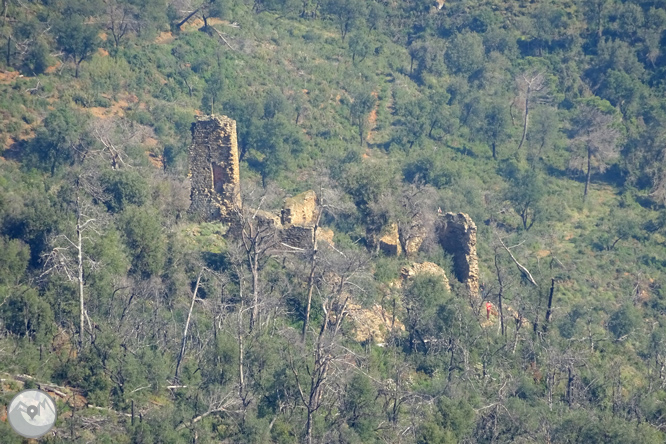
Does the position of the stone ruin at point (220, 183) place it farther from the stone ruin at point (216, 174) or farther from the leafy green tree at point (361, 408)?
the leafy green tree at point (361, 408)

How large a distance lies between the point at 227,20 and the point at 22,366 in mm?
38718

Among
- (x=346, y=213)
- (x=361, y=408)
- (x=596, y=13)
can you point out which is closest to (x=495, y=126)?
(x=596, y=13)

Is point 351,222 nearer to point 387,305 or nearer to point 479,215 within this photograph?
point 387,305

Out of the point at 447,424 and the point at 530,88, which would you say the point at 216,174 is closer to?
the point at 447,424

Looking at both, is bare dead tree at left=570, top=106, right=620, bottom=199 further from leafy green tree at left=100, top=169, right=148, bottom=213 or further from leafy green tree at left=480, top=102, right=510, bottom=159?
leafy green tree at left=100, top=169, right=148, bottom=213

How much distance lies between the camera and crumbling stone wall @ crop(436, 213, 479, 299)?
135 feet

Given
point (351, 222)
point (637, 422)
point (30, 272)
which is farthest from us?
point (351, 222)

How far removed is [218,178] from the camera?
1564 inches

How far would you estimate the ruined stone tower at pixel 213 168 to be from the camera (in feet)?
129

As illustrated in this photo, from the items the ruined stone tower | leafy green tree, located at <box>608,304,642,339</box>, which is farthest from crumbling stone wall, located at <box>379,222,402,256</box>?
leafy green tree, located at <box>608,304,642,339</box>

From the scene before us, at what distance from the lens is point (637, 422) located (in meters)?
31.7

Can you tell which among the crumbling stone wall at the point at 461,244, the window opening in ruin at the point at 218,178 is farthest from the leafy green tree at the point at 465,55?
the window opening in ruin at the point at 218,178

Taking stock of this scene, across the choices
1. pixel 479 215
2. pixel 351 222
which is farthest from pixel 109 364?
pixel 479 215

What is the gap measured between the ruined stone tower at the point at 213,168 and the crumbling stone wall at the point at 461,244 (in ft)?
23.7
